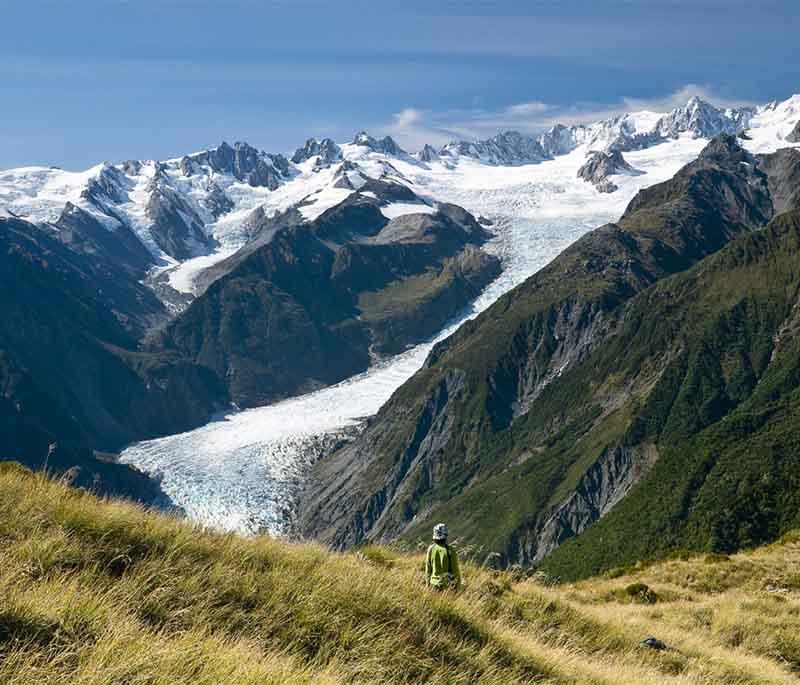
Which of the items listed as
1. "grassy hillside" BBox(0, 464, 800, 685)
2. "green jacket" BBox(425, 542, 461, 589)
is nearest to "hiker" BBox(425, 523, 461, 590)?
"green jacket" BBox(425, 542, 461, 589)

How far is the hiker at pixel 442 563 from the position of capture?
17141mm

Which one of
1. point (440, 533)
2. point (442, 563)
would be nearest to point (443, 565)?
point (442, 563)

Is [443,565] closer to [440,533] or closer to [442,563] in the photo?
[442,563]

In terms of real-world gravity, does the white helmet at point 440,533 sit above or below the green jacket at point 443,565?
above

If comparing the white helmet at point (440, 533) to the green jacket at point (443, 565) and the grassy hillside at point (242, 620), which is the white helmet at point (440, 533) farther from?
the grassy hillside at point (242, 620)

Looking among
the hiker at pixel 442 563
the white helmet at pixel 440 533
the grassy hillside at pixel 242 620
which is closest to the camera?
the grassy hillside at pixel 242 620

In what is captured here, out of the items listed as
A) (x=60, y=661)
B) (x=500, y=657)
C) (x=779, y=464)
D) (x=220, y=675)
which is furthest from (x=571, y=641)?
(x=779, y=464)

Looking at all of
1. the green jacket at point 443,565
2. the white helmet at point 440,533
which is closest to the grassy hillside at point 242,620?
the green jacket at point 443,565

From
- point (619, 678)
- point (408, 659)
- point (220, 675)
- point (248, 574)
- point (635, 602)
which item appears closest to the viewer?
point (220, 675)

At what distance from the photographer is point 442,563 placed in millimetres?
17391

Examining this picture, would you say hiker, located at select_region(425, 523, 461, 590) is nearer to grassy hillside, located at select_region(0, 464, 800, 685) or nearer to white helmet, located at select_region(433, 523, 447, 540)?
white helmet, located at select_region(433, 523, 447, 540)

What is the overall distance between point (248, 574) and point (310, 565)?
6.46ft

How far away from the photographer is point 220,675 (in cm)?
828

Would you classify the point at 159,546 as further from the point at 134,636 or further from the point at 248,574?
the point at 134,636
